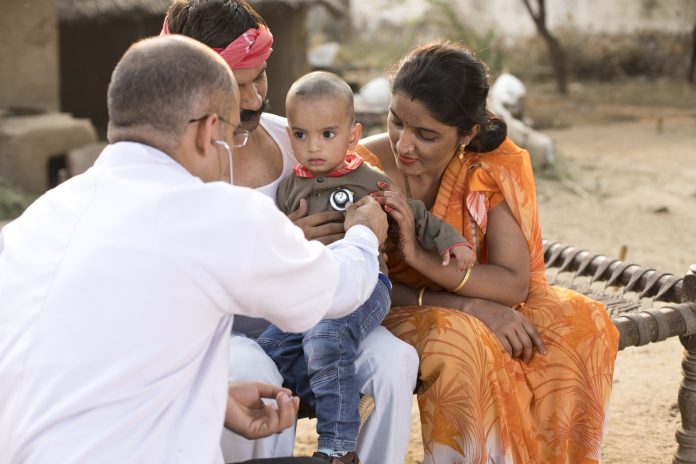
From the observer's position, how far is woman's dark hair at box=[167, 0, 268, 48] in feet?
9.59

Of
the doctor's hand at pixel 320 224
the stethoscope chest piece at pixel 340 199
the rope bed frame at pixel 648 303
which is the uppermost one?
the stethoscope chest piece at pixel 340 199

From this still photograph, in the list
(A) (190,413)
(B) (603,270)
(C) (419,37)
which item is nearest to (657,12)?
(C) (419,37)

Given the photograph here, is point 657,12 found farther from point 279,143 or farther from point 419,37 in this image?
point 279,143

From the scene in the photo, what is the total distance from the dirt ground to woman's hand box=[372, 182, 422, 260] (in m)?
1.39

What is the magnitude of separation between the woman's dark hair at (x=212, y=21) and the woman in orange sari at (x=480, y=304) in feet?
1.82

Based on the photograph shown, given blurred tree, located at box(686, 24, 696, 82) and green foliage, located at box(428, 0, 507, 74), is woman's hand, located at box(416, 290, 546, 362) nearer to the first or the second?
green foliage, located at box(428, 0, 507, 74)

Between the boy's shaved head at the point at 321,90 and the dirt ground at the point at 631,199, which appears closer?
the boy's shaved head at the point at 321,90

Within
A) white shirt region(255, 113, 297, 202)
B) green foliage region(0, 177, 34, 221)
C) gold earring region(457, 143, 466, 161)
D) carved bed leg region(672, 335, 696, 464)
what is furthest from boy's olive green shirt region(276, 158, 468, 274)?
green foliage region(0, 177, 34, 221)

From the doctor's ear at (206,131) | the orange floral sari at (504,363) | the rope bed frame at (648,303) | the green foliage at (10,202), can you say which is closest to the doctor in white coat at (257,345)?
the orange floral sari at (504,363)

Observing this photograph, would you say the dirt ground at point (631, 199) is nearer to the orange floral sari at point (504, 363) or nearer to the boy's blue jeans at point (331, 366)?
the orange floral sari at point (504, 363)

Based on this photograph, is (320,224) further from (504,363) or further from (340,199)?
(504,363)

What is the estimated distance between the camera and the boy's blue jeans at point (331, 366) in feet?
8.63

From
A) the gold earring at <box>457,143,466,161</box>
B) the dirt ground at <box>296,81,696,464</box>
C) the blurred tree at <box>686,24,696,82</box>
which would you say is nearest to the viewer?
the gold earring at <box>457,143,466,161</box>

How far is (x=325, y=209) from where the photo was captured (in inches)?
114
